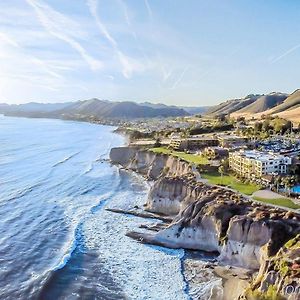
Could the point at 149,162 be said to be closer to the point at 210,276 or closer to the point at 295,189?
the point at 295,189

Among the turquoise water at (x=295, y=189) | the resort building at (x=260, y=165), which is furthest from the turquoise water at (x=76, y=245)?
the turquoise water at (x=295, y=189)

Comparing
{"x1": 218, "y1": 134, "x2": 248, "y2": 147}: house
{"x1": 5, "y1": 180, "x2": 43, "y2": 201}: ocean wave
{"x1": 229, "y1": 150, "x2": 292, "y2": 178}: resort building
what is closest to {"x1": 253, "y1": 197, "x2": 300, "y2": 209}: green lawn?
{"x1": 229, "y1": 150, "x2": 292, "y2": 178}: resort building

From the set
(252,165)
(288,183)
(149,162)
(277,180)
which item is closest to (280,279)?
(288,183)

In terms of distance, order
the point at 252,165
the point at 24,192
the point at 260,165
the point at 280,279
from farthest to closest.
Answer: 1. the point at 24,192
2. the point at 252,165
3. the point at 260,165
4. the point at 280,279

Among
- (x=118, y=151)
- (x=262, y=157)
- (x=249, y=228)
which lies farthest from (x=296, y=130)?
(x=249, y=228)

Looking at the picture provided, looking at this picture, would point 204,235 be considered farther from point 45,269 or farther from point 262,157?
point 262,157

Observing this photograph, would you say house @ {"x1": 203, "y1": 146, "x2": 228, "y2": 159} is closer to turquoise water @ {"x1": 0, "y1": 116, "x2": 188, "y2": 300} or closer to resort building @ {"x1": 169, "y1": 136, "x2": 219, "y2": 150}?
turquoise water @ {"x1": 0, "y1": 116, "x2": 188, "y2": 300}
